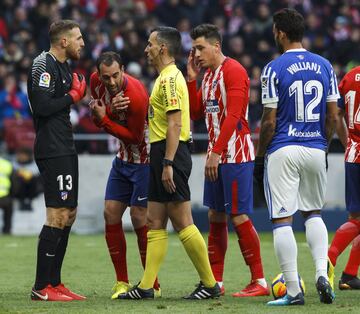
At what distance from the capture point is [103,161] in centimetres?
1908

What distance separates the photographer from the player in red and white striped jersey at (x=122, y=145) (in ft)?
32.6

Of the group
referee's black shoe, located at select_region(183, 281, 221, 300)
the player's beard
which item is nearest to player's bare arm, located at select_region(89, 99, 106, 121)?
the player's beard

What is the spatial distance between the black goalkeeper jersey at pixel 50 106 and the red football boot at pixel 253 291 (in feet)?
6.39

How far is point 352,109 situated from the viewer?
423 inches

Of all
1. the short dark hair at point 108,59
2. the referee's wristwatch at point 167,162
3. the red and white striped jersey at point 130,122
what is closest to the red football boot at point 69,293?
the red and white striped jersey at point 130,122

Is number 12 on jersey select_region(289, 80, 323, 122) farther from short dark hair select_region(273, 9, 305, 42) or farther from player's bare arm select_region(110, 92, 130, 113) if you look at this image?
player's bare arm select_region(110, 92, 130, 113)

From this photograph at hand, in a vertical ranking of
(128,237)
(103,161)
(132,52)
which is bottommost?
(128,237)

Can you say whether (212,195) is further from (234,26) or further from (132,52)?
(234,26)

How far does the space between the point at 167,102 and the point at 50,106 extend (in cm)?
102

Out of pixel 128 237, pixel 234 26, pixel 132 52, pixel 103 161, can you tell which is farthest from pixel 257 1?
pixel 128 237

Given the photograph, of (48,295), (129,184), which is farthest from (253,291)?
(48,295)

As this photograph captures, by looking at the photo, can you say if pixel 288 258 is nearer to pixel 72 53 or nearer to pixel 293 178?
pixel 293 178

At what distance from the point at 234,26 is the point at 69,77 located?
14427mm

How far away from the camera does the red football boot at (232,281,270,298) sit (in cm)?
993
